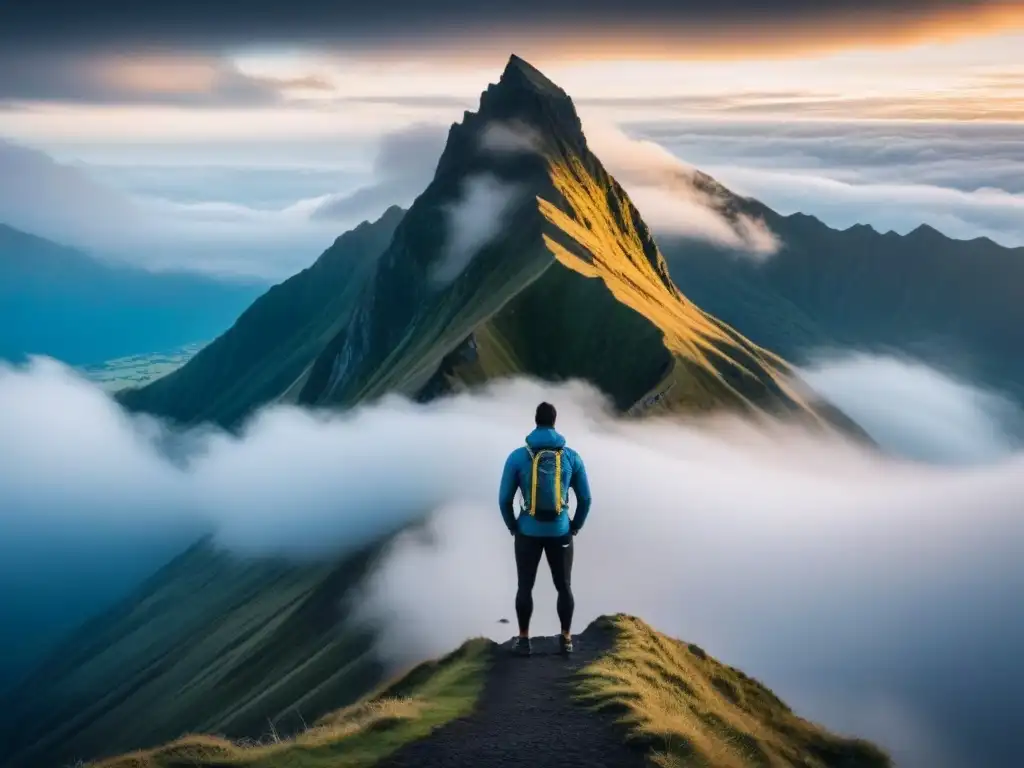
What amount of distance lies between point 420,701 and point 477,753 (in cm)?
489

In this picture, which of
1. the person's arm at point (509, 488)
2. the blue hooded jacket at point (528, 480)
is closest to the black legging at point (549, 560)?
the blue hooded jacket at point (528, 480)

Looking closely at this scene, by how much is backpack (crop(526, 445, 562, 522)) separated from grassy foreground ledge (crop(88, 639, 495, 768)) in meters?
5.50

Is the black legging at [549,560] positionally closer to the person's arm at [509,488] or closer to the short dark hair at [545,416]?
the person's arm at [509,488]

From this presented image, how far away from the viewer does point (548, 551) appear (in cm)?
2950

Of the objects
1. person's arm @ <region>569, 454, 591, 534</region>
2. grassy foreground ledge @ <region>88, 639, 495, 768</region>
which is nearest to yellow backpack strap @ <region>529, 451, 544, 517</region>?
person's arm @ <region>569, 454, 591, 534</region>

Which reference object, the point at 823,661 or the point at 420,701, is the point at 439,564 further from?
the point at 420,701

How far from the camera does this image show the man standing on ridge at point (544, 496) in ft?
94.5

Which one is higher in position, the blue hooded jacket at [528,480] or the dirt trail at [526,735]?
the blue hooded jacket at [528,480]

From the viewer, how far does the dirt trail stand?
2394 centimetres

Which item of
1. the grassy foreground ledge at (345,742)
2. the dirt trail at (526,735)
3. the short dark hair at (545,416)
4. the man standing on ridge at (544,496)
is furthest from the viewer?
the short dark hair at (545,416)

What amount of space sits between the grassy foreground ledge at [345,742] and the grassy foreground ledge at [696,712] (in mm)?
3845

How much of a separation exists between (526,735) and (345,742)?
454 centimetres

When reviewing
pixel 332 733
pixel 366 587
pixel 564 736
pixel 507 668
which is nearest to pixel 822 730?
pixel 507 668

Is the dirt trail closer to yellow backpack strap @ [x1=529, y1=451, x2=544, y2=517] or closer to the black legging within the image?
the black legging
